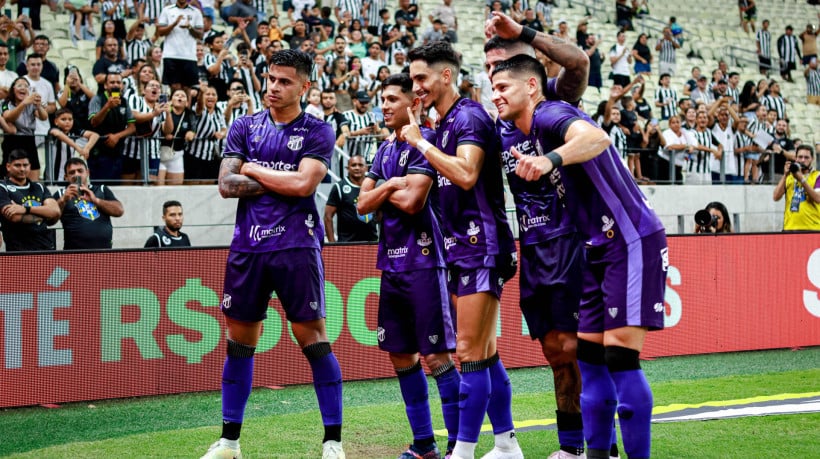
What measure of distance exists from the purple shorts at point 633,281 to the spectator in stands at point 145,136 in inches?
349

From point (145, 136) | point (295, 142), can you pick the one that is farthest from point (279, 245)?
point (145, 136)

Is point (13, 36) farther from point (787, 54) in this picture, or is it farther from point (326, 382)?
point (787, 54)

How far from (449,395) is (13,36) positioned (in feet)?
→ 36.4

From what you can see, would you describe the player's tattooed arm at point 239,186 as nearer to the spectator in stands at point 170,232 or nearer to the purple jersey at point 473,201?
the purple jersey at point 473,201

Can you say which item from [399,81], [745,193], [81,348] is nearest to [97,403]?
[81,348]

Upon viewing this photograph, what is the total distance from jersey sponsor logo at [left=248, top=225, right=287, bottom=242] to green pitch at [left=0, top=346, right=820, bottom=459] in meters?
1.48

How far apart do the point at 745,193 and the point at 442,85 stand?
46.3 ft

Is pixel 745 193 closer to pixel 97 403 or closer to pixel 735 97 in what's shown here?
pixel 735 97

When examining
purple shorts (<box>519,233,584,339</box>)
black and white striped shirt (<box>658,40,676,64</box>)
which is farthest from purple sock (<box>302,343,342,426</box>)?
black and white striped shirt (<box>658,40,676,64</box>)

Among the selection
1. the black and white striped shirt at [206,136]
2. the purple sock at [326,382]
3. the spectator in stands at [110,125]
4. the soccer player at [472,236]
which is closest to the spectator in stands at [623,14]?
the black and white striped shirt at [206,136]

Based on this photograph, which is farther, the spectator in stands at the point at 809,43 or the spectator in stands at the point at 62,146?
the spectator in stands at the point at 809,43

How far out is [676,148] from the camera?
18703 mm

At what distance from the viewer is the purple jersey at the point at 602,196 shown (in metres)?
5.69

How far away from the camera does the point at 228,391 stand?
6.81m
